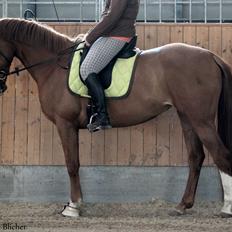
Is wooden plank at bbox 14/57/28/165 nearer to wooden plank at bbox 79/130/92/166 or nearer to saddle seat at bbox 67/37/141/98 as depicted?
wooden plank at bbox 79/130/92/166

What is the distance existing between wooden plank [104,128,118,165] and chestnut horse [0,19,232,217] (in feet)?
2.49

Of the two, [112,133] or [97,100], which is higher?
[97,100]

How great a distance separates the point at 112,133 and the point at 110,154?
0.27 m

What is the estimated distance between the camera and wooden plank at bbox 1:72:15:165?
6.86 metres

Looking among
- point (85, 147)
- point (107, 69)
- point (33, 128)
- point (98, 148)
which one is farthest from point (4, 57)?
point (98, 148)

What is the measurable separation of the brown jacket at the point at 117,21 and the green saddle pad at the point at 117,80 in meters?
0.31

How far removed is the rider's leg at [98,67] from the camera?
5746 millimetres

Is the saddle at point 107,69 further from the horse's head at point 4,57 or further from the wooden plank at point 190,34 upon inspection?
the wooden plank at point 190,34

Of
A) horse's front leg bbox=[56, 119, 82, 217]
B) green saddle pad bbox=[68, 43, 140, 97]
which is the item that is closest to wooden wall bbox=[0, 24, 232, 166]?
horse's front leg bbox=[56, 119, 82, 217]

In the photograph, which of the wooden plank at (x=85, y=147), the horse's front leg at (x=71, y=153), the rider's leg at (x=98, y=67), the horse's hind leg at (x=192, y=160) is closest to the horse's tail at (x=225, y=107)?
the horse's hind leg at (x=192, y=160)

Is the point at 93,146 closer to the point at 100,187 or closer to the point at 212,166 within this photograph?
the point at 100,187

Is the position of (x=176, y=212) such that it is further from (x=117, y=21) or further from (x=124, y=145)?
(x=117, y=21)

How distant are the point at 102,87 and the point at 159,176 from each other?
5.26 feet

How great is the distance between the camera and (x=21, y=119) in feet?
22.6
